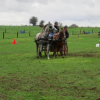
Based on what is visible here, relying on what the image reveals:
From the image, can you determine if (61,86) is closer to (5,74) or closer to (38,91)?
(38,91)

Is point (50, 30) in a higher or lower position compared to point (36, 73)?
higher

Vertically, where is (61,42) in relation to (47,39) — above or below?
below

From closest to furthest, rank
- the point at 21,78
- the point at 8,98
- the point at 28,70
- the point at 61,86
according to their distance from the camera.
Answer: the point at 8,98
the point at 61,86
the point at 21,78
the point at 28,70

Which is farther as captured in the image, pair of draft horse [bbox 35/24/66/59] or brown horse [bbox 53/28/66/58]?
brown horse [bbox 53/28/66/58]

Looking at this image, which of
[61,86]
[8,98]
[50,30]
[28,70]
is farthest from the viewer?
[50,30]

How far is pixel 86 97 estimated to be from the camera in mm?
7047

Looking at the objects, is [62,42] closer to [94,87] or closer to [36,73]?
[36,73]

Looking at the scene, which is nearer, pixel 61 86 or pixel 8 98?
pixel 8 98

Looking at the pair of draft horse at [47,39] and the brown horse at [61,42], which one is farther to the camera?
the brown horse at [61,42]

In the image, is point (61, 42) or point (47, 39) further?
point (61, 42)

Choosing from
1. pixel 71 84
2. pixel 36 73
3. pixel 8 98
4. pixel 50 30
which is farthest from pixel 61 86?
pixel 50 30

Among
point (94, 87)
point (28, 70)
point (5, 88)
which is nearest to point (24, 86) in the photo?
point (5, 88)

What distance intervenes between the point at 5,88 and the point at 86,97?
281cm

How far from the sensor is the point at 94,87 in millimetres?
8141
